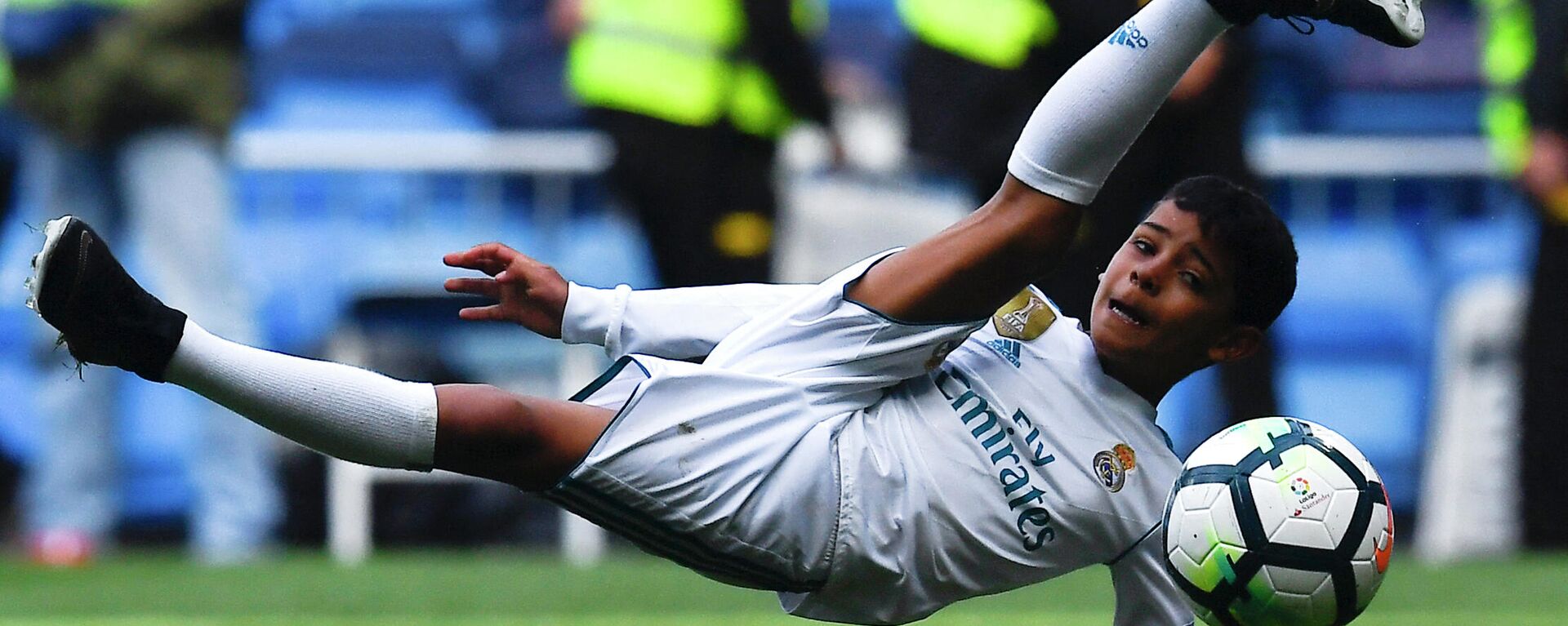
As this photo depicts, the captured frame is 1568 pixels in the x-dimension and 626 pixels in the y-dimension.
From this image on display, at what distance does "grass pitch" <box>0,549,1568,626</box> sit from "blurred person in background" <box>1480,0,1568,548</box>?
2.01 ft

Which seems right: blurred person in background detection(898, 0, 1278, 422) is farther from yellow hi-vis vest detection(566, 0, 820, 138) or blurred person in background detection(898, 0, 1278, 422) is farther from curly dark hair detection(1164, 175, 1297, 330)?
curly dark hair detection(1164, 175, 1297, 330)

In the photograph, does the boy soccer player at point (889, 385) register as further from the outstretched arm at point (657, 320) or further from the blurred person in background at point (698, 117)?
the blurred person in background at point (698, 117)

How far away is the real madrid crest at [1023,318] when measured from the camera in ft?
12.5

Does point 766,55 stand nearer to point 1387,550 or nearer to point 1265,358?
point 1265,358

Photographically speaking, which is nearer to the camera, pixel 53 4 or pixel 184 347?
pixel 184 347

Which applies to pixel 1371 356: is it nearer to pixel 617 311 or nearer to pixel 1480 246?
pixel 1480 246

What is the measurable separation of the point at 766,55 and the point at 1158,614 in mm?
3241

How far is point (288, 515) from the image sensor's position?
7809 mm

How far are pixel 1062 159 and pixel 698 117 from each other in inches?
136

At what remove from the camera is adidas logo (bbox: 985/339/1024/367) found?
12.3 ft

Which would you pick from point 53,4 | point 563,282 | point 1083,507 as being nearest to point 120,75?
point 53,4

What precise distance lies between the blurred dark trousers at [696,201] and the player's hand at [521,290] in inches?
115

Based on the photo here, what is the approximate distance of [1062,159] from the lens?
342cm

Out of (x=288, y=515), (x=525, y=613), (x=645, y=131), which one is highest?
(x=645, y=131)
